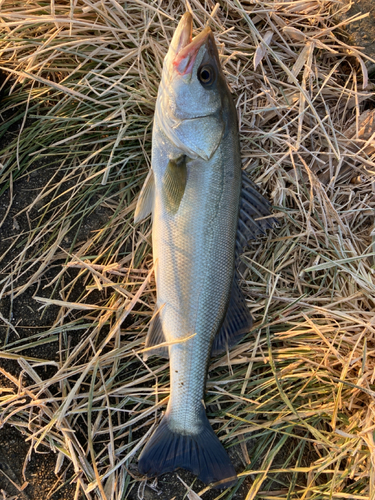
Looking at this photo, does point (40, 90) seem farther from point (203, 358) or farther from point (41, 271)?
point (203, 358)

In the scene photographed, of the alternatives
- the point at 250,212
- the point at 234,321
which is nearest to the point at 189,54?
the point at 250,212

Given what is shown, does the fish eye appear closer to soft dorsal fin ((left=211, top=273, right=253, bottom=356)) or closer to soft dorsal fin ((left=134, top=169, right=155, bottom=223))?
soft dorsal fin ((left=134, top=169, right=155, bottom=223))

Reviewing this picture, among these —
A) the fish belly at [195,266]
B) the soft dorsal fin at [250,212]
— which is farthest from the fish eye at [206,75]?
the soft dorsal fin at [250,212]

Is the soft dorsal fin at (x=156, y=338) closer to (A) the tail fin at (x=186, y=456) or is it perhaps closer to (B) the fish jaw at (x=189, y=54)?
(A) the tail fin at (x=186, y=456)

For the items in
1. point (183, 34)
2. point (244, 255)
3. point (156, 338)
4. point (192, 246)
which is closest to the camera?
point (183, 34)

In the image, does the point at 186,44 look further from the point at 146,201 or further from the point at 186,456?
the point at 186,456
